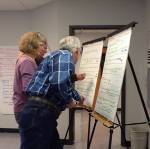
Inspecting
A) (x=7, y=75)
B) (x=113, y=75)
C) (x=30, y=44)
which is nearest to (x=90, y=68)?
(x=113, y=75)

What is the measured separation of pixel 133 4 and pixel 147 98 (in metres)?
1.44

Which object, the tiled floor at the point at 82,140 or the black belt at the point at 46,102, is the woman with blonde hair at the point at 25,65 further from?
the tiled floor at the point at 82,140

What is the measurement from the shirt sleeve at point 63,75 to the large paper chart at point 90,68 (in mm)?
987

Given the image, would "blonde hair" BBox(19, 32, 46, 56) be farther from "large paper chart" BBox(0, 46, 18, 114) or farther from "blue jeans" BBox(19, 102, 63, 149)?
"large paper chart" BBox(0, 46, 18, 114)

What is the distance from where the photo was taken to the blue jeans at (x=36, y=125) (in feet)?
8.45

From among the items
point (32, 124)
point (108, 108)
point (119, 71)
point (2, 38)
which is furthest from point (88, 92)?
point (2, 38)

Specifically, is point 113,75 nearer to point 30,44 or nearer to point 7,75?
point 30,44

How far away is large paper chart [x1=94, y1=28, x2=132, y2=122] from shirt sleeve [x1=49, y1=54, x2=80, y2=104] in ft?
1.38

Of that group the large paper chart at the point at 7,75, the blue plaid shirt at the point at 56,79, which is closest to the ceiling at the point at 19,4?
the large paper chart at the point at 7,75

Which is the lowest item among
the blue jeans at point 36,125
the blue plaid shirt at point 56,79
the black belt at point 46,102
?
the blue jeans at point 36,125

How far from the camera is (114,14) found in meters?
5.03

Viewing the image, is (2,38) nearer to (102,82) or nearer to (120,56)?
(102,82)

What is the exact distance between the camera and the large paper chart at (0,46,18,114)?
18.7 ft

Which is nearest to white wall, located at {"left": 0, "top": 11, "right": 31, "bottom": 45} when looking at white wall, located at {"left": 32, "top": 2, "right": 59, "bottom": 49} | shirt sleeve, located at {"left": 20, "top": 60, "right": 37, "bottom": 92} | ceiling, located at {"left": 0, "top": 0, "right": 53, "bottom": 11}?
ceiling, located at {"left": 0, "top": 0, "right": 53, "bottom": 11}
